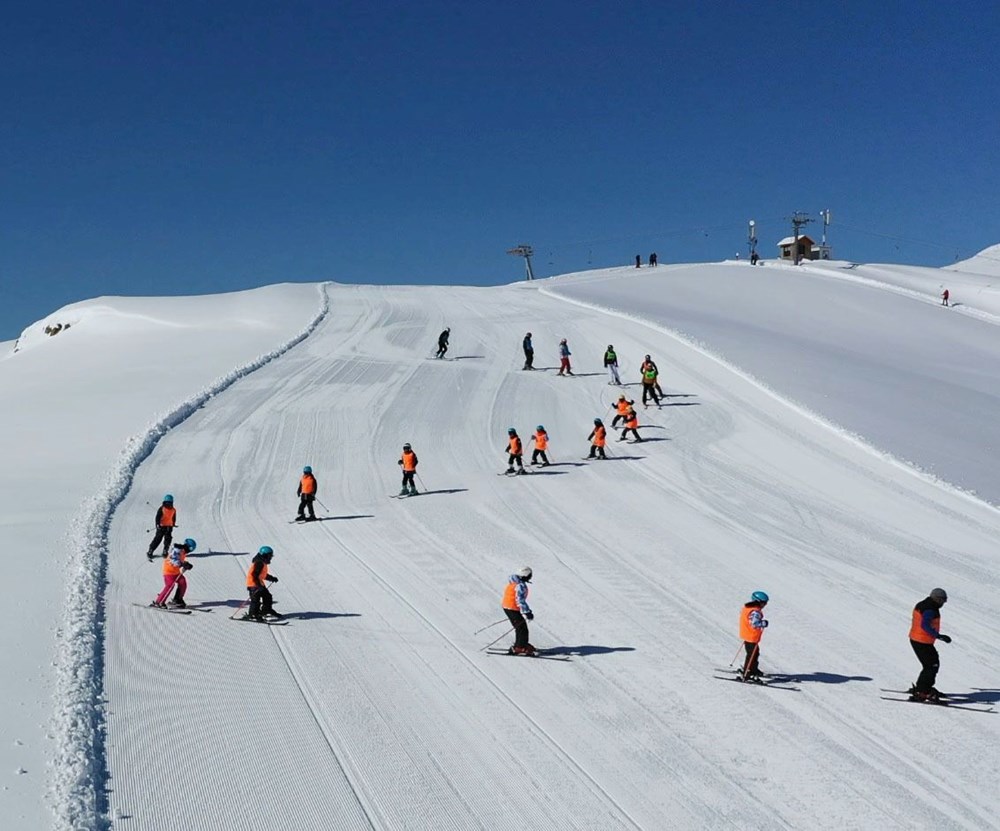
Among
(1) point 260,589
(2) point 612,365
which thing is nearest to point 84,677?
(1) point 260,589

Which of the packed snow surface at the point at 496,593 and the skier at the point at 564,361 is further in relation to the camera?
the skier at the point at 564,361

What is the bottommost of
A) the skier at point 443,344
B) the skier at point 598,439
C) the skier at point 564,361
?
the skier at point 598,439

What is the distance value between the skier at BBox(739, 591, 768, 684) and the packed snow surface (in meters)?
0.38

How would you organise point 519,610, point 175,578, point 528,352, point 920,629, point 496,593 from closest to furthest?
1. point 920,629
2. point 519,610
3. point 175,578
4. point 496,593
5. point 528,352

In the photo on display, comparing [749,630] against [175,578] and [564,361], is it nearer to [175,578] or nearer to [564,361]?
[175,578]

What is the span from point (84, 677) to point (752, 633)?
760 cm

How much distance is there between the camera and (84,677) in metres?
10.1

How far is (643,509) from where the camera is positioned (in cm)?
1853

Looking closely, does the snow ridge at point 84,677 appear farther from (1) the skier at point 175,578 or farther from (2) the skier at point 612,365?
(2) the skier at point 612,365

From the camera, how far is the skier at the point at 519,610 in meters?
11.3

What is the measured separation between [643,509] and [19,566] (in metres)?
11.4

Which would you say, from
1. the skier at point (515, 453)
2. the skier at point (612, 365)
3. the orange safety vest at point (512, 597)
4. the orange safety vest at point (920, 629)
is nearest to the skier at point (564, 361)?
the skier at point (612, 365)

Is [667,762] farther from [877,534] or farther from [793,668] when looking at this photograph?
[877,534]

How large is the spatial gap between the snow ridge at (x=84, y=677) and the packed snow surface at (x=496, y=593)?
1.7 inches
